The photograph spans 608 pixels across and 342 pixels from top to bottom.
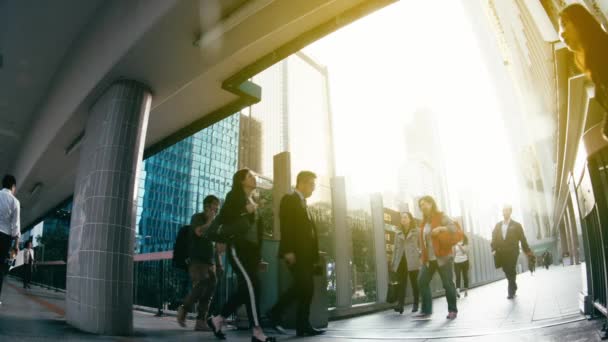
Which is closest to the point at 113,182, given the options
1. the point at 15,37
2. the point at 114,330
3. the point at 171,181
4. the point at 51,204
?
the point at 114,330

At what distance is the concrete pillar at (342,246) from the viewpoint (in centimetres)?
679

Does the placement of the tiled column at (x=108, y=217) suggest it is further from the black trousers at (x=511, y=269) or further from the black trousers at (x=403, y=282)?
the black trousers at (x=511, y=269)

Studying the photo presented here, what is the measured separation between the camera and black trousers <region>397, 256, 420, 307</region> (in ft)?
21.7

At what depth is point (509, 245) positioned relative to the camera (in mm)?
7141

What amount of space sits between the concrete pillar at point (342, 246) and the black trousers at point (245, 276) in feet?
12.0

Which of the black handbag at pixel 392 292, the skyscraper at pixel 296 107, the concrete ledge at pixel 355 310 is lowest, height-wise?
the concrete ledge at pixel 355 310

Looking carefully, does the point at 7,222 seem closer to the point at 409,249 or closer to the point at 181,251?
the point at 181,251

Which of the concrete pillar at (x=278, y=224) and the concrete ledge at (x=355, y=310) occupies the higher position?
the concrete pillar at (x=278, y=224)

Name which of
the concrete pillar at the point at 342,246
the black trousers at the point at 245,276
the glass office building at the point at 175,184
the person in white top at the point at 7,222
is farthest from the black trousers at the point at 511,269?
the glass office building at the point at 175,184

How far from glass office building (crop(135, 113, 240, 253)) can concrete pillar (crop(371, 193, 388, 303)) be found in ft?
262

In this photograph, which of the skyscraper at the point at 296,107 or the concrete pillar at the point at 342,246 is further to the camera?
the skyscraper at the point at 296,107

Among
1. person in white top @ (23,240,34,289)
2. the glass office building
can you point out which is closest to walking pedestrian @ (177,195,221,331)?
person in white top @ (23,240,34,289)

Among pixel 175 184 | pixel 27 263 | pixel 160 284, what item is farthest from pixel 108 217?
pixel 175 184

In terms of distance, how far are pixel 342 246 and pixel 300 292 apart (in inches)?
142
